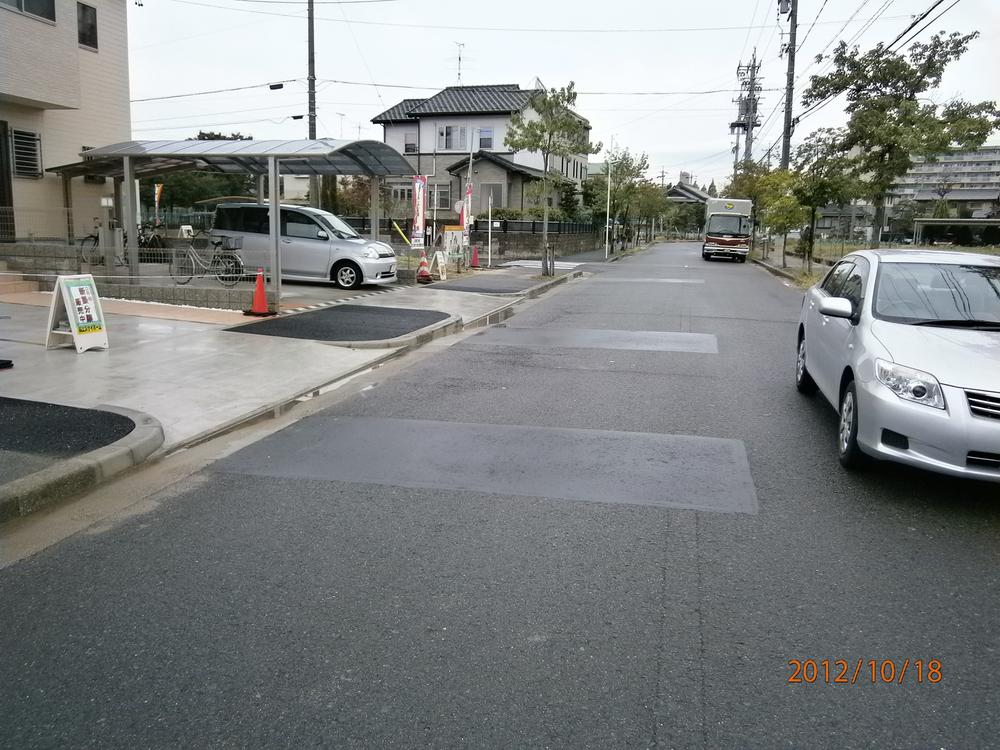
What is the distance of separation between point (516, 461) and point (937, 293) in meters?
3.67

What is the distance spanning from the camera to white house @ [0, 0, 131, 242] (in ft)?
58.2

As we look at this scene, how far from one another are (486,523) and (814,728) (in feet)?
7.80

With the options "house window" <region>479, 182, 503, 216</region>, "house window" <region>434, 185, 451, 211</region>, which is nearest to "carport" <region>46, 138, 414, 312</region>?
"house window" <region>479, 182, 503, 216</region>

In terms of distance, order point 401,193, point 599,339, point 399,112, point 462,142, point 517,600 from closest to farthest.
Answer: point 517,600 < point 599,339 < point 462,142 < point 401,193 < point 399,112

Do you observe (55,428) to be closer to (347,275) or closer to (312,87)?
(347,275)

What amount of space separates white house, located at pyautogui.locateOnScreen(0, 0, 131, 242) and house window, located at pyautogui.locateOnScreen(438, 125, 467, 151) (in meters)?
28.2

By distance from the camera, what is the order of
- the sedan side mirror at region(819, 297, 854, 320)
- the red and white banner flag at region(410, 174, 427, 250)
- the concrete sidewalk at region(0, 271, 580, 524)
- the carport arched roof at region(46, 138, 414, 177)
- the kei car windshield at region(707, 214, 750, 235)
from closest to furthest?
the sedan side mirror at region(819, 297, 854, 320) < the concrete sidewalk at region(0, 271, 580, 524) < the carport arched roof at region(46, 138, 414, 177) < the red and white banner flag at region(410, 174, 427, 250) < the kei car windshield at region(707, 214, 750, 235)

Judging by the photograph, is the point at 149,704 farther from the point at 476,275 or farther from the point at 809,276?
the point at 809,276

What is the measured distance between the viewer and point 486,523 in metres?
4.95

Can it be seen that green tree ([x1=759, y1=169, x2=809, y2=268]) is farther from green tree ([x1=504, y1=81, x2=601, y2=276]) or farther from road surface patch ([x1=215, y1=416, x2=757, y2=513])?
road surface patch ([x1=215, y1=416, x2=757, y2=513])

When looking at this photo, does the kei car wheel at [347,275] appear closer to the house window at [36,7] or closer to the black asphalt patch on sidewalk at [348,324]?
the black asphalt patch on sidewalk at [348,324]

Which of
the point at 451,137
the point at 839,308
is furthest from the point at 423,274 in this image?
the point at 451,137

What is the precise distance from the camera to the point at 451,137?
4978cm

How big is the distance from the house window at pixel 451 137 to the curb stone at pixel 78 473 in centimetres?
4536
